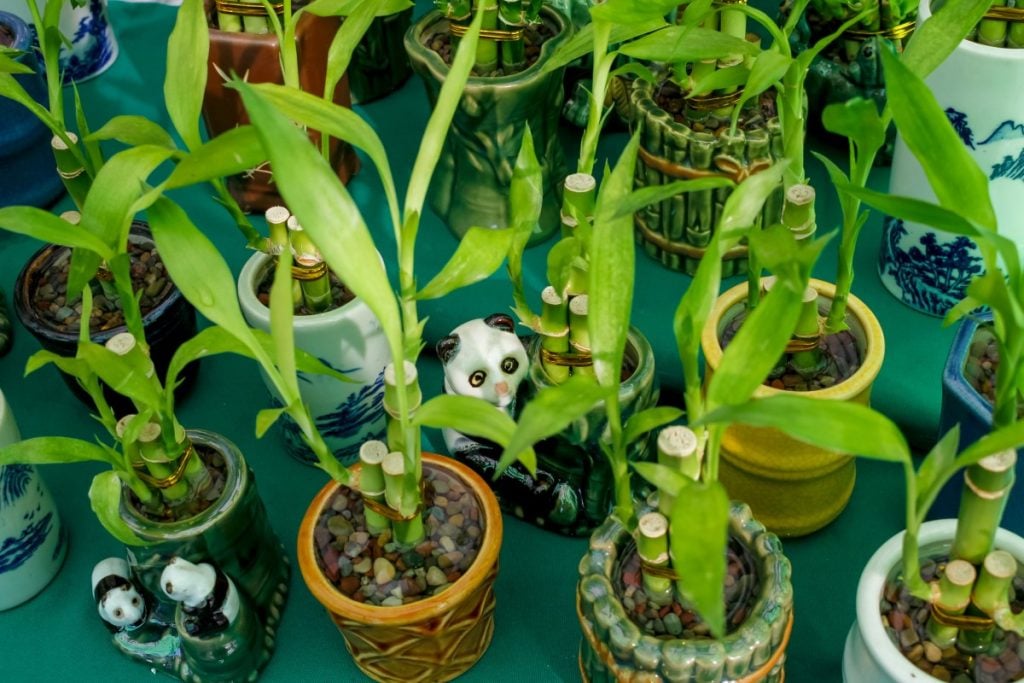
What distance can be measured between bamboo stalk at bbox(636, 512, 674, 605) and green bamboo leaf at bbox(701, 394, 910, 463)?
14 cm

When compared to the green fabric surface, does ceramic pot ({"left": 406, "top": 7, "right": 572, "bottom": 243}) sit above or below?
above

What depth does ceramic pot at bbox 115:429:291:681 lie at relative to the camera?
0.74 meters

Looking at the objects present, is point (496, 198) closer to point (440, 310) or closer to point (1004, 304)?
point (440, 310)

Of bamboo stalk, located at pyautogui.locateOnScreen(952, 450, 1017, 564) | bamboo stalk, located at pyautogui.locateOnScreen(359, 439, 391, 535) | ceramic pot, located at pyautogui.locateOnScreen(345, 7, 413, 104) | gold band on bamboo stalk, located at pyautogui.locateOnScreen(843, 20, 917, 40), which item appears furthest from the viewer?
ceramic pot, located at pyautogui.locateOnScreen(345, 7, 413, 104)

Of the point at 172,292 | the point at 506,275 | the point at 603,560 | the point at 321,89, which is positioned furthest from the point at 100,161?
the point at 603,560

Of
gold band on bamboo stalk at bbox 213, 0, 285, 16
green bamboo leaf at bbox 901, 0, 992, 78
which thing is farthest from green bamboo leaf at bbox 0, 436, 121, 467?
green bamboo leaf at bbox 901, 0, 992, 78

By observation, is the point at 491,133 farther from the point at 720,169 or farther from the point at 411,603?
the point at 411,603

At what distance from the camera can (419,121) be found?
119 centimetres

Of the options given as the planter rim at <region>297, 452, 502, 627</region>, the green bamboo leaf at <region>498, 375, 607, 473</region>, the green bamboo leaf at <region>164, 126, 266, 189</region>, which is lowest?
the planter rim at <region>297, 452, 502, 627</region>

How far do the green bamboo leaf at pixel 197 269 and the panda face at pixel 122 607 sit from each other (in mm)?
239

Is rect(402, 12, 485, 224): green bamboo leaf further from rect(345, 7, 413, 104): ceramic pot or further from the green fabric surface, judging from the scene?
rect(345, 7, 413, 104): ceramic pot

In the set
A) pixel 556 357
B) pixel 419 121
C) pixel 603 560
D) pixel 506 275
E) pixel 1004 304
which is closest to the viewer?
pixel 1004 304

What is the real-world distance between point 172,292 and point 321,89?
0.79 feet

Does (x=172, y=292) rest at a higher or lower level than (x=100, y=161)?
lower
